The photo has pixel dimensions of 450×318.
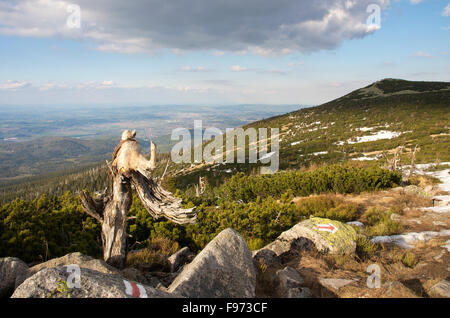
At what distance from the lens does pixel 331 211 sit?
28.3 ft

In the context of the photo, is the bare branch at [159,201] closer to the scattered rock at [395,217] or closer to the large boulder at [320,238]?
the large boulder at [320,238]

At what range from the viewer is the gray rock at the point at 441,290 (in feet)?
11.1

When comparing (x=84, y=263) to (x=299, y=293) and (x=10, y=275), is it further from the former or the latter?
(x=299, y=293)

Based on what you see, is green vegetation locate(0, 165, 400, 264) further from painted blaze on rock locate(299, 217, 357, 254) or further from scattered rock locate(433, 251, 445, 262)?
scattered rock locate(433, 251, 445, 262)

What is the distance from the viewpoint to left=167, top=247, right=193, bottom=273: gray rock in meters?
5.17

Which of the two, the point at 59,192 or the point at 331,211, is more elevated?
the point at 331,211

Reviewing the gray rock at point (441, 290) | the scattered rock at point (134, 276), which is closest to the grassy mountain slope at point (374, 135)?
the gray rock at point (441, 290)

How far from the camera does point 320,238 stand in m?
5.68

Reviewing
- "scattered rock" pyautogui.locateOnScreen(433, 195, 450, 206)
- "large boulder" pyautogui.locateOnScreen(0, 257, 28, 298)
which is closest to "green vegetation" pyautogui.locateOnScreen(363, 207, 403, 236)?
"scattered rock" pyautogui.locateOnScreen(433, 195, 450, 206)

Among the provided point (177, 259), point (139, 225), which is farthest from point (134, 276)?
point (139, 225)

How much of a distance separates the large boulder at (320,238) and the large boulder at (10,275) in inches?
162
